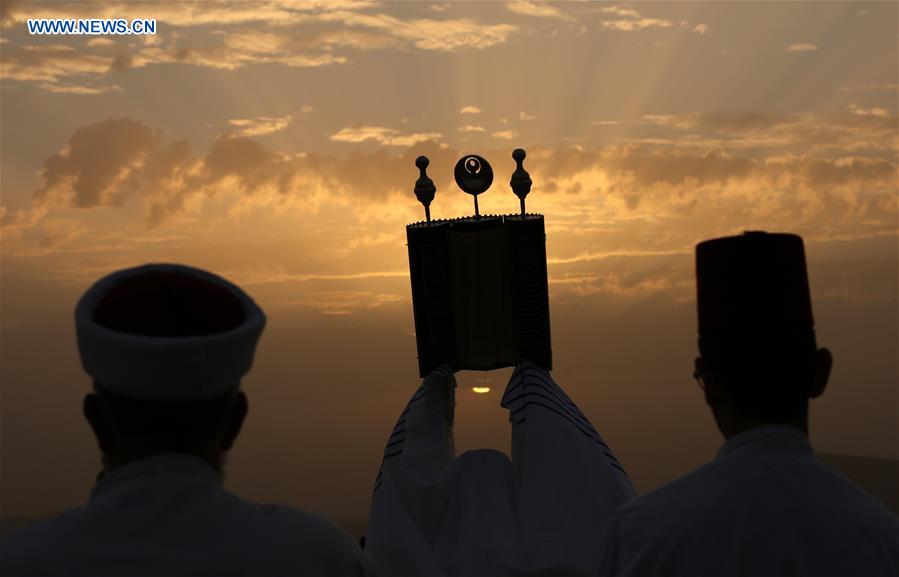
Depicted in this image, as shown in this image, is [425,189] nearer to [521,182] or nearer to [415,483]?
[521,182]

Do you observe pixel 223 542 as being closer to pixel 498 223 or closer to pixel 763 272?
pixel 763 272

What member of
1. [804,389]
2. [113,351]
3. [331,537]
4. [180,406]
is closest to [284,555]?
[331,537]

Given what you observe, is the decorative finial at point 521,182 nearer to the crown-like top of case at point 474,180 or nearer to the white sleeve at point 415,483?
the crown-like top of case at point 474,180

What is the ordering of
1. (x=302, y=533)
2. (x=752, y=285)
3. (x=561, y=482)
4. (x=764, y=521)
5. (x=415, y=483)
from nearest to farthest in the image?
(x=302, y=533) < (x=764, y=521) < (x=752, y=285) < (x=561, y=482) < (x=415, y=483)

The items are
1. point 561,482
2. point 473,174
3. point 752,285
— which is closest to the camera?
point 752,285

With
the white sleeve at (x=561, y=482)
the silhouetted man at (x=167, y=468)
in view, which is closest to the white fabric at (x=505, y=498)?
the white sleeve at (x=561, y=482)

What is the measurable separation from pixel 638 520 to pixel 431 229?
5796 mm

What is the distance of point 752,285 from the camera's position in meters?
3.93

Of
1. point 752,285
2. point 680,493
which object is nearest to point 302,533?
point 680,493

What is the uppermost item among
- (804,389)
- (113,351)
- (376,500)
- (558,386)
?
(113,351)

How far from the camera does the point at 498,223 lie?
9328 mm

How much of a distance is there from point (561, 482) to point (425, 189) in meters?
2.89

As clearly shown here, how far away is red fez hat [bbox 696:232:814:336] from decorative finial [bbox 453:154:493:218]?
5.27m

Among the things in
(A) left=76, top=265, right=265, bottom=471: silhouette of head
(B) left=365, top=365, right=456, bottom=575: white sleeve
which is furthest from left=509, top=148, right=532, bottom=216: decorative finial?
(A) left=76, top=265, right=265, bottom=471: silhouette of head
